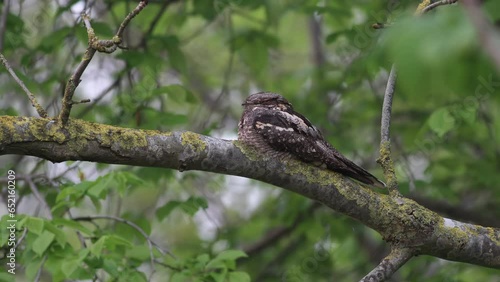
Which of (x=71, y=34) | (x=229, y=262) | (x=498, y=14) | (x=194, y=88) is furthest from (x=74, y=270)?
(x=194, y=88)

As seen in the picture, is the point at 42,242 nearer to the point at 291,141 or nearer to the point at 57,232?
the point at 57,232

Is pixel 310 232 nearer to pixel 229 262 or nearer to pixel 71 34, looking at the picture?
pixel 229 262

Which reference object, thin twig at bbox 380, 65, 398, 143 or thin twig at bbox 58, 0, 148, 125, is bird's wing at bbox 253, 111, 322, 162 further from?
thin twig at bbox 58, 0, 148, 125

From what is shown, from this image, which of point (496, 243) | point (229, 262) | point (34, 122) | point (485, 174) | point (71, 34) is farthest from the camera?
point (485, 174)

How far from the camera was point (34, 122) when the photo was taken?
2508mm

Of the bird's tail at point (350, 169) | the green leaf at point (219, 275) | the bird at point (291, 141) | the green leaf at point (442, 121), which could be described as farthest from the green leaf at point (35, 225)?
the green leaf at point (442, 121)

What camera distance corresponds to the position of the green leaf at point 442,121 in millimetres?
4245

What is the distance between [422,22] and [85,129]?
1594 millimetres

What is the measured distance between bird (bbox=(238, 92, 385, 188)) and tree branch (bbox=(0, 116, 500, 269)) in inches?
2.9

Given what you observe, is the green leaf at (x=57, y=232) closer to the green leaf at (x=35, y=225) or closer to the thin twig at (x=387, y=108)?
the green leaf at (x=35, y=225)

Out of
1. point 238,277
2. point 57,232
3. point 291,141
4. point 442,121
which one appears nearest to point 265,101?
point 291,141

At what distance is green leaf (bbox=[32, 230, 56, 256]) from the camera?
3.25 metres

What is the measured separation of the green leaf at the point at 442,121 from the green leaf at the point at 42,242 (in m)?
2.38

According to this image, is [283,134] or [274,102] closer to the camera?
[283,134]
